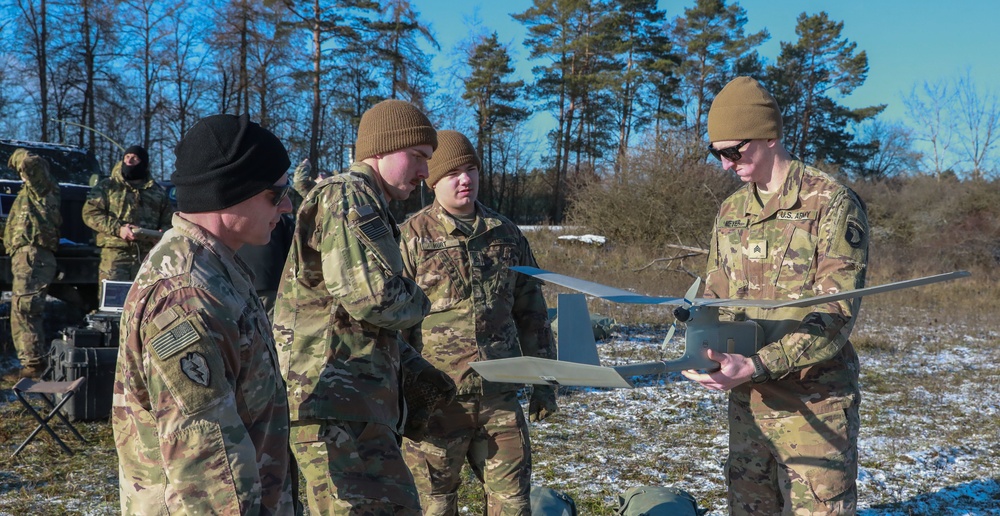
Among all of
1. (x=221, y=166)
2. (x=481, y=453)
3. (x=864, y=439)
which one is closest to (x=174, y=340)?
(x=221, y=166)

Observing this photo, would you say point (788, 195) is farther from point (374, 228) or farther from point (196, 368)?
point (196, 368)

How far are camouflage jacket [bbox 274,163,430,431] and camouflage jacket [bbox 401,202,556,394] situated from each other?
28.6 inches

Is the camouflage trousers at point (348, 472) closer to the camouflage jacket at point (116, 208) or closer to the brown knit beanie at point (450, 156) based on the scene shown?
the brown knit beanie at point (450, 156)

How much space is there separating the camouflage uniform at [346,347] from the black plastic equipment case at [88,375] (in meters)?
3.98

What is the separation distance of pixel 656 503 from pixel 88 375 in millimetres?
4503

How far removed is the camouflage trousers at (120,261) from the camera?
7.39m

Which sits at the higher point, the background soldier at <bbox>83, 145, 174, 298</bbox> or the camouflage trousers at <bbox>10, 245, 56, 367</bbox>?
the background soldier at <bbox>83, 145, 174, 298</bbox>

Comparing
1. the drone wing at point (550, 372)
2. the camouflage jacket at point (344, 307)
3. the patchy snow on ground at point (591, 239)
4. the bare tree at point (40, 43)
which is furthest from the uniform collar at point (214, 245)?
the bare tree at point (40, 43)

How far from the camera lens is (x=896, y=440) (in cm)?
570

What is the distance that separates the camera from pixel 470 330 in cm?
335

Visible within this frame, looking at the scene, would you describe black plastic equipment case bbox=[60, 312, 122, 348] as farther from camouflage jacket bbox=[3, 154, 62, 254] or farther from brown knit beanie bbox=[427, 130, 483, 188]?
brown knit beanie bbox=[427, 130, 483, 188]

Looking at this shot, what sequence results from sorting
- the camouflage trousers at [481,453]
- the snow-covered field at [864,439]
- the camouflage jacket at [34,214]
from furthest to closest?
the camouflage jacket at [34,214]
the snow-covered field at [864,439]
the camouflage trousers at [481,453]

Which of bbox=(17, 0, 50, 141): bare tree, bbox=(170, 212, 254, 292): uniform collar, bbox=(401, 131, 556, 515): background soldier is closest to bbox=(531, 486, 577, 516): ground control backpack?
bbox=(401, 131, 556, 515): background soldier

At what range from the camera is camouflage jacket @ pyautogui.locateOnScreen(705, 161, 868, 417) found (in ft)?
8.57
